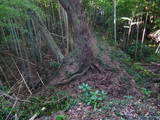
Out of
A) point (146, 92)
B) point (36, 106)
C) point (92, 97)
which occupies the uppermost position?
point (92, 97)

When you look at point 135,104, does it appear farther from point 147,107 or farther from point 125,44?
point 125,44

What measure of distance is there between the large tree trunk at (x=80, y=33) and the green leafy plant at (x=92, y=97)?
803mm

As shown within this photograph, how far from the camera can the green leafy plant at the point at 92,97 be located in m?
3.09

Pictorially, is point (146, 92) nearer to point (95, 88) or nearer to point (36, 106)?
point (95, 88)

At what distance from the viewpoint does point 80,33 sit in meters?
4.07

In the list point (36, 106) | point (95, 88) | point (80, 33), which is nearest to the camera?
point (36, 106)

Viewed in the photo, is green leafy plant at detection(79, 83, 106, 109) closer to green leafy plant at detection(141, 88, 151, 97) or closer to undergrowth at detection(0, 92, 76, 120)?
undergrowth at detection(0, 92, 76, 120)

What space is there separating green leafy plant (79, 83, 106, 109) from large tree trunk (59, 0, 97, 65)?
803 millimetres

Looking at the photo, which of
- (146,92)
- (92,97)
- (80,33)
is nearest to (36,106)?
(92,97)

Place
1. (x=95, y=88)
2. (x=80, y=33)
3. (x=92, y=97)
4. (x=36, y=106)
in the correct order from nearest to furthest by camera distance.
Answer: (x=92, y=97) → (x=36, y=106) → (x=95, y=88) → (x=80, y=33)

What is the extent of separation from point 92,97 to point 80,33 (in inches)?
59.9

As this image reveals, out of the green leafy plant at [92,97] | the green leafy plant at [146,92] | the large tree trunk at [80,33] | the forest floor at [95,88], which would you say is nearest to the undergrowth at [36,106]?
the forest floor at [95,88]

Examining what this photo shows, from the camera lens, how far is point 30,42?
5.82 meters

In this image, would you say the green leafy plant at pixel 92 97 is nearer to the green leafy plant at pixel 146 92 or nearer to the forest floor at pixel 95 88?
the forest floor at pixel 95 88
